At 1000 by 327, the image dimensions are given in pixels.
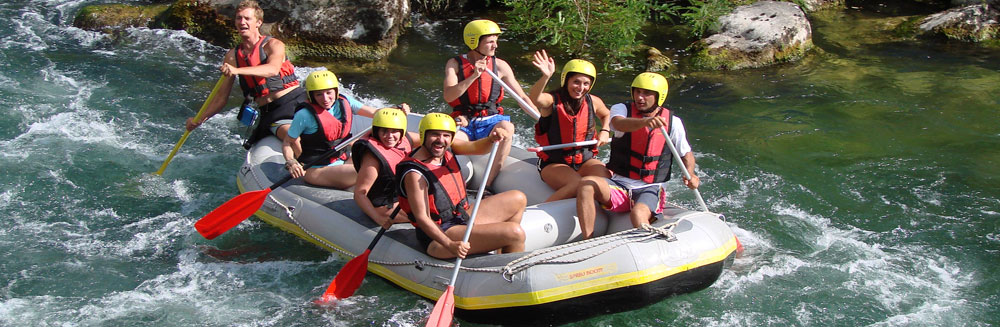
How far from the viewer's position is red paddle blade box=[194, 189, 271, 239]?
596cm

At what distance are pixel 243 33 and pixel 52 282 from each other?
2150 millimetres

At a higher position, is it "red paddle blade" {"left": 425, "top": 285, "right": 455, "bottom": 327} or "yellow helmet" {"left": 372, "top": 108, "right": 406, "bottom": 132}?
"yellow helmet" {"left": 372, "top": 108, "right": 406, "bottom": 132}

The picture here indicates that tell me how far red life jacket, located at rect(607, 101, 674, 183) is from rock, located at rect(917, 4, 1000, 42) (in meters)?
7.41

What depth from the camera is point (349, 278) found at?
17.4 feet

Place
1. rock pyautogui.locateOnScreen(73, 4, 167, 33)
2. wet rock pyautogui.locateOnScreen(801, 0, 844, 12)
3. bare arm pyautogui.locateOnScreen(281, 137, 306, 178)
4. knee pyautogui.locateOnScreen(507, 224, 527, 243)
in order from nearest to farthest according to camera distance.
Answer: knee pyautogui.locateOnScreen(507, 224, 527, 243) → bare arm pyautogui.locateOnScreen(281, 137, 306, 178) → rock pyautogui.locateOnScreen(73, 4, 167, 33) → wet rock pyautogui.locateOnScreen(801, 0, 844, 12)

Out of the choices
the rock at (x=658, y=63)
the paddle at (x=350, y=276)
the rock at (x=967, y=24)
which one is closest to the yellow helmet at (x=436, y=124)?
the paddle at (x=350, y=276)

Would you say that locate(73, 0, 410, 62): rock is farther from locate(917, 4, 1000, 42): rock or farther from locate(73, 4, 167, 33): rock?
locate(917, 4, 1000, 42): rock

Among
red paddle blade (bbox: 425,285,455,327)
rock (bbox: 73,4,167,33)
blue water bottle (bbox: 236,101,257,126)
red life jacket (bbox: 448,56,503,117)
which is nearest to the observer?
red paddle blade (bbox: 425,285,455,327)

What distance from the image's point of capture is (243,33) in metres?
6.43

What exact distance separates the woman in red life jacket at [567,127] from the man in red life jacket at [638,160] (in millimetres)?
233

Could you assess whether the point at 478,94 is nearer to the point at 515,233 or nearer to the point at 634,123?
the point at 634,123

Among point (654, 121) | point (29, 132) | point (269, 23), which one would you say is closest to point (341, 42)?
point (269, 23)

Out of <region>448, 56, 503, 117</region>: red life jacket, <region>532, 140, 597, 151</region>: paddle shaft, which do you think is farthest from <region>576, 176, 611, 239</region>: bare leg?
<region>448, 56, 503, 117</region>: red life jacket

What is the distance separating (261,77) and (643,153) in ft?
9.80
